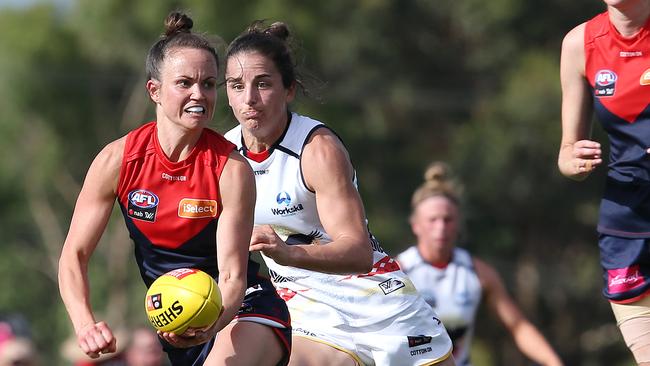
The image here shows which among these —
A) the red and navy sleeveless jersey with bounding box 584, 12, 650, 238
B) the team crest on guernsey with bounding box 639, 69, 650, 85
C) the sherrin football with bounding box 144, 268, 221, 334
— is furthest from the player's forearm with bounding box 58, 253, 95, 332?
the team crest on guernsey with bounding box 639, 69, 650, 85

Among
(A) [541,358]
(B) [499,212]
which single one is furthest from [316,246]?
(B) [499,212]

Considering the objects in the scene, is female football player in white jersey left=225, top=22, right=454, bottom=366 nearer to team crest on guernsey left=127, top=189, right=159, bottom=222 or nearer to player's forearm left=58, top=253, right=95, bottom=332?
team crest on guernsey left=127, top=189, right=159, bottom=222

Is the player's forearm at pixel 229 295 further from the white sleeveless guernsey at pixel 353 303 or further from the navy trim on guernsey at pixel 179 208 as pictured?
the white sleeveless guernsey at pixel 353 303

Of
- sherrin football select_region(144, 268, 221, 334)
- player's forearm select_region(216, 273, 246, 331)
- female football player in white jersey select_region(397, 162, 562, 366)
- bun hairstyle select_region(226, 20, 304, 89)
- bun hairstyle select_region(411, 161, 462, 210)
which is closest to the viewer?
sherrin football select_region(144, 268, 221, 334)

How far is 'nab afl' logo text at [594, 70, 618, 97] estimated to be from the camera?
17.6ft

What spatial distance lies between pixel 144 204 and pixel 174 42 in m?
0.67

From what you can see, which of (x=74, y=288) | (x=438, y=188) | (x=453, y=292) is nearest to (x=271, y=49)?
(x=74, y=288)

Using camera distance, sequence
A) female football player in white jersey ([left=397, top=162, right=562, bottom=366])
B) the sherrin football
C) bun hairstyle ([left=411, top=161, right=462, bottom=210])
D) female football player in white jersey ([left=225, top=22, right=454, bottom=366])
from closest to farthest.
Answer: the sherrin football
female football player in white jersey ([left=225, top=22, right=454, bottom=366])
female football player in white jersey ([left=397, top=162, right=562, bottom=366])
bun hairstyle ([left=411, top=161, right=462, bottom=210])

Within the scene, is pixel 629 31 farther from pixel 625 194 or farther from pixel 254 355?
pixel 254 355

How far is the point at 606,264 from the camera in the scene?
5.56 meters

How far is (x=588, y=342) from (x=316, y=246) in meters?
24.0

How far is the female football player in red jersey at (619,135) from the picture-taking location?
209 inches

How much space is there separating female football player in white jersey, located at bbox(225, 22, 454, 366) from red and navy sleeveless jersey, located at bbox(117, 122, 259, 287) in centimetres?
27

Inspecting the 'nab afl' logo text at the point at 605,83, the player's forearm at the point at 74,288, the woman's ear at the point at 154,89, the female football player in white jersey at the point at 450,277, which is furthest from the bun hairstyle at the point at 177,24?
the female football player in white jersey at the point at 450,277
